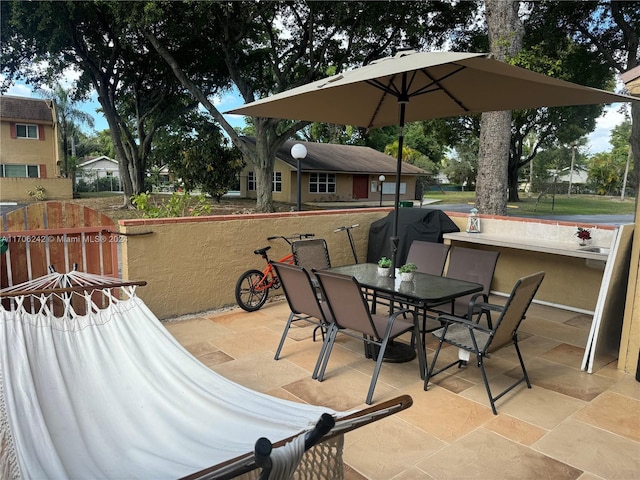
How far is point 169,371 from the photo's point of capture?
2.29 metres

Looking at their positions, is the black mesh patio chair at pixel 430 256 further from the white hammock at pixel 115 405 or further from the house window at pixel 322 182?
the house window at pixel 322 182

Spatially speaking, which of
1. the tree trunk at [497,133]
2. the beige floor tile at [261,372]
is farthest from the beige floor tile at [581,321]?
the beige floor tile at [261,372]

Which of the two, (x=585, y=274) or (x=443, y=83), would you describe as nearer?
(x=443, y=83)

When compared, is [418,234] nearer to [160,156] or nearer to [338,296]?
[338,296]

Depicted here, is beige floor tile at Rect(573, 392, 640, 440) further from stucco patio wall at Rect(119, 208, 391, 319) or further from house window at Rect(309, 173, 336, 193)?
house window at Rect(309, 173, 336, 193)

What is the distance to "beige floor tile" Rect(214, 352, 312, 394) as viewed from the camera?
3205 millimetres

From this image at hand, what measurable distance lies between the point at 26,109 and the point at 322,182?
57.1 feet

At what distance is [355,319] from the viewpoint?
308cm

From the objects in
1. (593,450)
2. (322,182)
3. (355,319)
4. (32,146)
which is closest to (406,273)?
(355,319)

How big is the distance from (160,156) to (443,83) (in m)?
20.3

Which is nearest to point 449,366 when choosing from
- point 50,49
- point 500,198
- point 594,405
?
point 594,405

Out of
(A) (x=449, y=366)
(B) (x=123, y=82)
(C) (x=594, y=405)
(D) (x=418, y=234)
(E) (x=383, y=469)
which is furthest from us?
(B) (x=123, y=82)

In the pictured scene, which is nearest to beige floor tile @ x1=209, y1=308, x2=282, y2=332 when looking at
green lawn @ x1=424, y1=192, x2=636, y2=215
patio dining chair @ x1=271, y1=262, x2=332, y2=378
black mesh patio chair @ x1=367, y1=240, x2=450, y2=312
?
patio dining chair @ x1=271, y1=262, x2=332, y2=378

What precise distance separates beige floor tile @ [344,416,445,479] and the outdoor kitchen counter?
2834 millimetres
